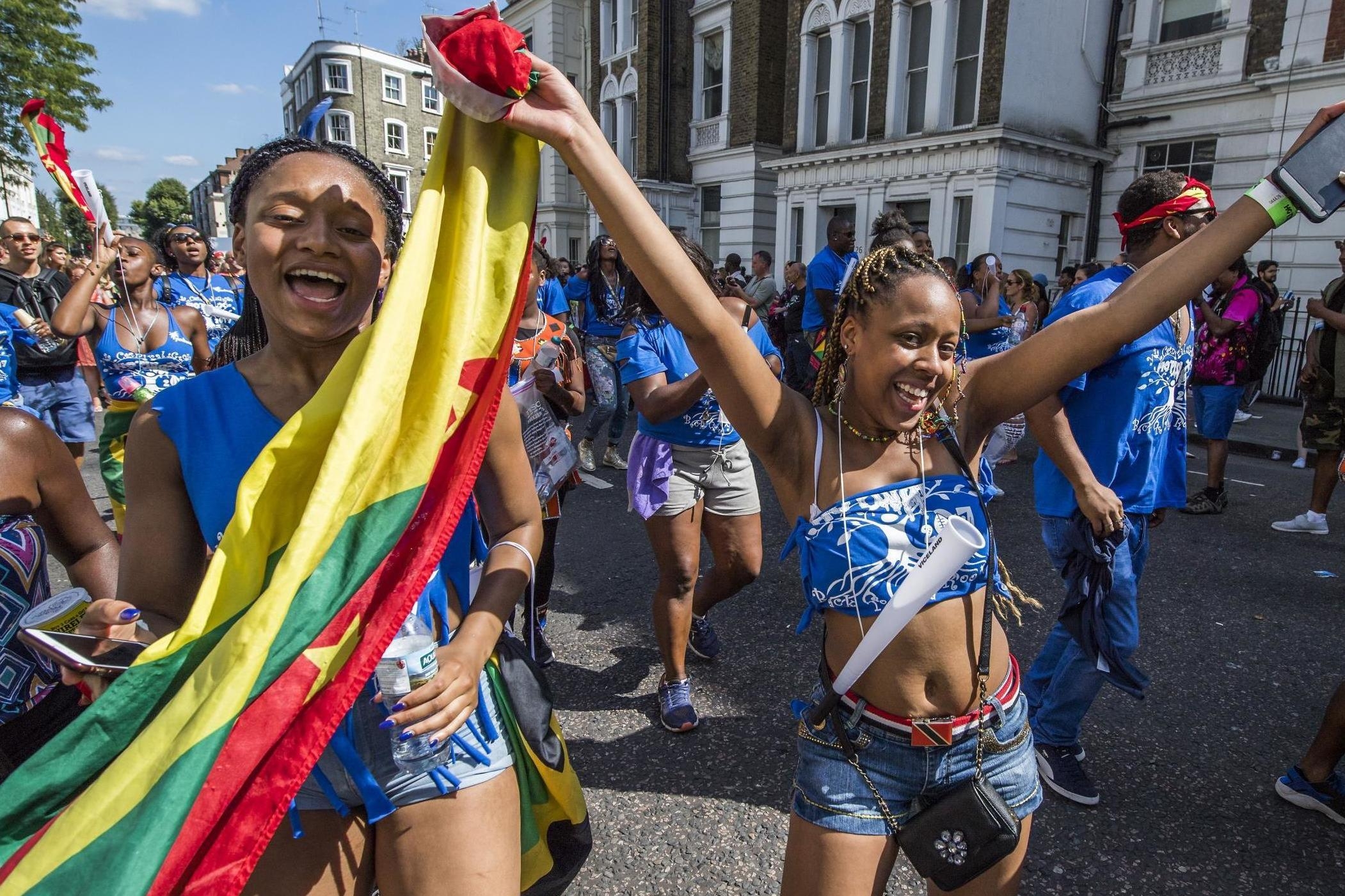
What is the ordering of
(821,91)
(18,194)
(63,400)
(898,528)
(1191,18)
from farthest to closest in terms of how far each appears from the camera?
(18,194) → (821,91) → (1191,18) → (63,400) → (898,528)

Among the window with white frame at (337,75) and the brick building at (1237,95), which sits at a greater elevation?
the window with white frame at (337,75)

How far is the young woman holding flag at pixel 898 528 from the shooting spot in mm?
1741

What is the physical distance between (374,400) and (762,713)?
2.66m

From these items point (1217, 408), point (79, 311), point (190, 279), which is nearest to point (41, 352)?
point (79, 311)

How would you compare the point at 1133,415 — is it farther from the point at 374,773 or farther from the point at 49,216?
the point at 49,216

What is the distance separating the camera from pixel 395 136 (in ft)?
166

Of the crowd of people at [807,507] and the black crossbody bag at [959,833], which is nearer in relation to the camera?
the crowd of people at [807,507]

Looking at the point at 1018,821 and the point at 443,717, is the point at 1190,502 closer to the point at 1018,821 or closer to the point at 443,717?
the point at 1018,821

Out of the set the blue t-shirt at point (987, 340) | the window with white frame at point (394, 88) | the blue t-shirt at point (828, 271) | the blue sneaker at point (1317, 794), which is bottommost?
the blue sneaker at point (1317, 794)

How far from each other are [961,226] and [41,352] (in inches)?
565

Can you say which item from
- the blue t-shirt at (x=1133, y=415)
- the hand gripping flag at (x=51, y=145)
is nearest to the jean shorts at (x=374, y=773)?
the blue t-shirt at (x=1133, y=415)

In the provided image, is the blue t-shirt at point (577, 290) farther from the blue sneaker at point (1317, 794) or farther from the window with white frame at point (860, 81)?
the blue sneaker at point (1317, 794)

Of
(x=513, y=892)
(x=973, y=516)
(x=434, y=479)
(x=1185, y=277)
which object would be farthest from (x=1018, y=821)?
(x=434, y=479)

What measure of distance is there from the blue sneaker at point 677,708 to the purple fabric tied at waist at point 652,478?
739 millimetres
